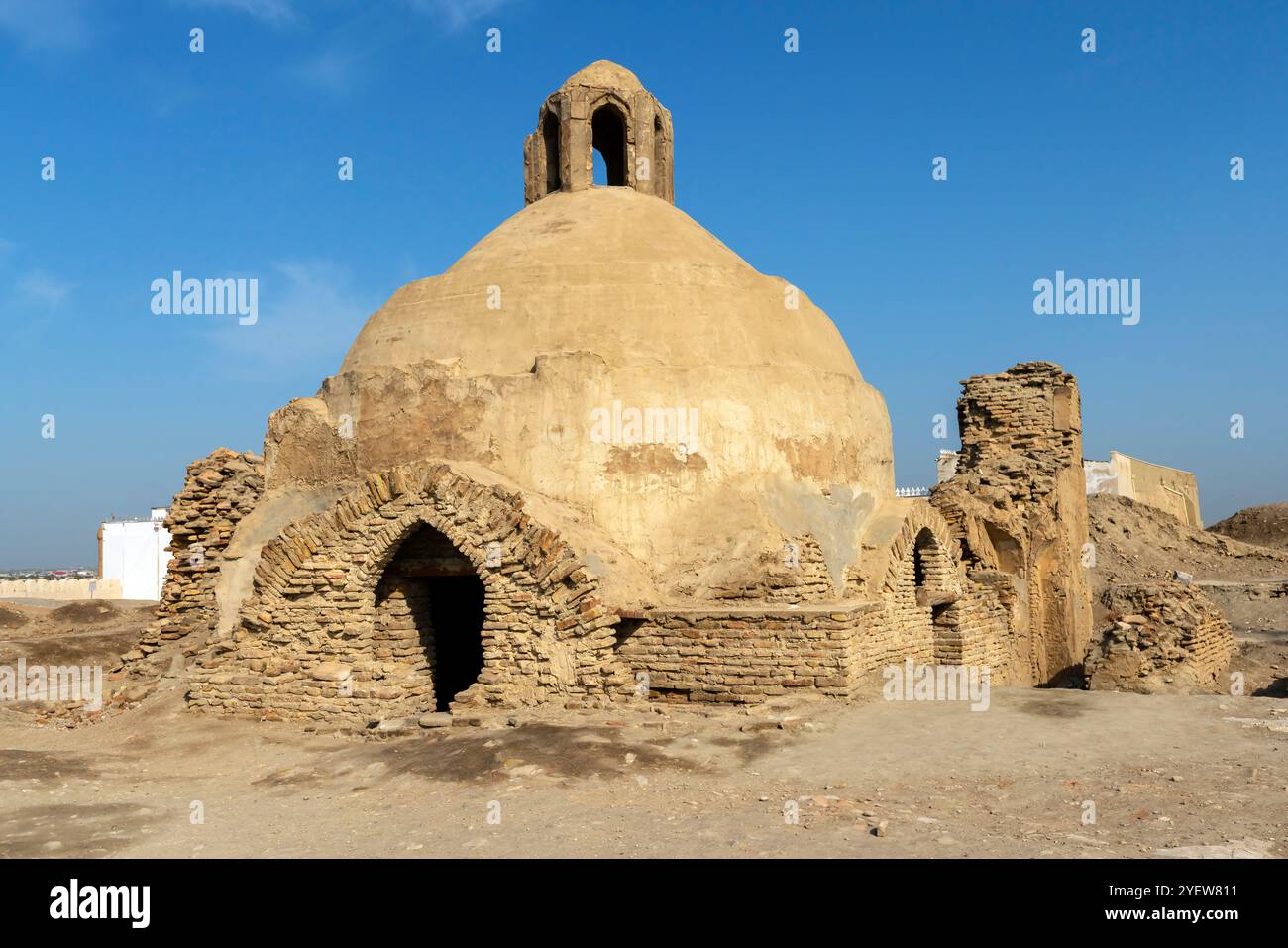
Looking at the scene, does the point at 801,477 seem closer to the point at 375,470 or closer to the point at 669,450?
the point at 669,450

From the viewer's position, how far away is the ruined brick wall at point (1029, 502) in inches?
595

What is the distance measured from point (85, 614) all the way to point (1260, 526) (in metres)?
40.2

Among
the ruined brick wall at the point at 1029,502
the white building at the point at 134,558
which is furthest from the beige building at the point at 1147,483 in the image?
the white building at the point at 134,558

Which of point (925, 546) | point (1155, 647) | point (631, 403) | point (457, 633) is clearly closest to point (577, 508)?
point (631, 403)

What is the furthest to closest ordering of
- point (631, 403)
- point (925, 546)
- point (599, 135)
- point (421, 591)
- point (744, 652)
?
point (599, 135) → point (925, 546) → point (421, 591) → point (631, 403) → point (744, 652)

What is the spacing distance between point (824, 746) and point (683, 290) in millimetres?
5761

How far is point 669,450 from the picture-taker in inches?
429

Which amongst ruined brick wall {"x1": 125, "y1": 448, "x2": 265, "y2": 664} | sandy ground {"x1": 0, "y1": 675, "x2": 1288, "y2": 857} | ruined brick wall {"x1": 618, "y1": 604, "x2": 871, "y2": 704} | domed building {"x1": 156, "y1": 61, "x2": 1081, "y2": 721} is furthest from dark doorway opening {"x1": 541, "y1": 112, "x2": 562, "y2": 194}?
sandy ground {"x1": 0, "y1": 675, "x2": 1288, "y2": 857}

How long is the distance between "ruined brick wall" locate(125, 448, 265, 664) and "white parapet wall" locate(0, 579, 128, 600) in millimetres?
29685

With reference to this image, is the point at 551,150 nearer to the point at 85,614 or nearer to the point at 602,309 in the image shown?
the point at 602,309

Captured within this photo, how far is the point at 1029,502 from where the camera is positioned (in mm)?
15641

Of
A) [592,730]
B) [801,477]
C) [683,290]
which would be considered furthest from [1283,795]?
[683,290]

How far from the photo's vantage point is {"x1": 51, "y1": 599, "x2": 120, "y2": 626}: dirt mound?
2711 cm
